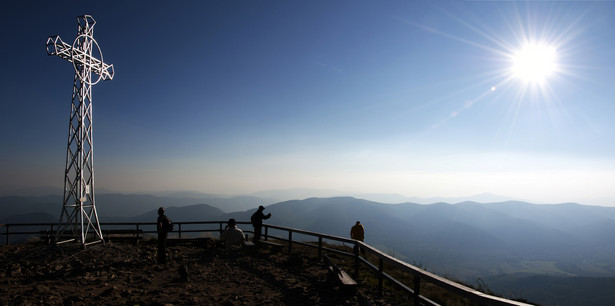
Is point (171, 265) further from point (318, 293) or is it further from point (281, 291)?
point (318, 293)

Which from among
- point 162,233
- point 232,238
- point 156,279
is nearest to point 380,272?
point 156,279

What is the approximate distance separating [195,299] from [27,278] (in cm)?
521

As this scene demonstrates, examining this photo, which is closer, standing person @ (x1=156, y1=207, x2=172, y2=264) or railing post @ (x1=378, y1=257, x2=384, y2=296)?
railing post @ (x1=378, y1=257, x2=384, y2=296)

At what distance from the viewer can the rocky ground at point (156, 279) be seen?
652cm

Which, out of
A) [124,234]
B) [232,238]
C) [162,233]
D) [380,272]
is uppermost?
[162,233]

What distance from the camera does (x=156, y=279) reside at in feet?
27.1

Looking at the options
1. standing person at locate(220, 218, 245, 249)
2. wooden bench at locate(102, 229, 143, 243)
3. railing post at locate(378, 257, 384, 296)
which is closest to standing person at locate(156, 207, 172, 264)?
standing person at locate(220, 218, 245, 249)

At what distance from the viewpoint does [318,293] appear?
7.12 metres

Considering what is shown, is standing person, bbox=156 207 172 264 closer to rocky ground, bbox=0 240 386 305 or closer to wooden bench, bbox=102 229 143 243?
rocky ground, bbox=0 240 386 305

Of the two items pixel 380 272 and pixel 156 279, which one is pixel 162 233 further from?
pixel 380 272

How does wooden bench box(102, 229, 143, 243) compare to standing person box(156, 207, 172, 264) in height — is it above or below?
below

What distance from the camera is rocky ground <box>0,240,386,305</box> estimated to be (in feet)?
21.4

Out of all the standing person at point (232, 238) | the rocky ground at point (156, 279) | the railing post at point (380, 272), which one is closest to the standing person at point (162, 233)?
the rocky ground at point (156, 279)

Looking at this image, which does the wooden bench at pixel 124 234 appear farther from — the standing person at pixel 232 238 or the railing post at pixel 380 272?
the railing post at pixel 380 272
